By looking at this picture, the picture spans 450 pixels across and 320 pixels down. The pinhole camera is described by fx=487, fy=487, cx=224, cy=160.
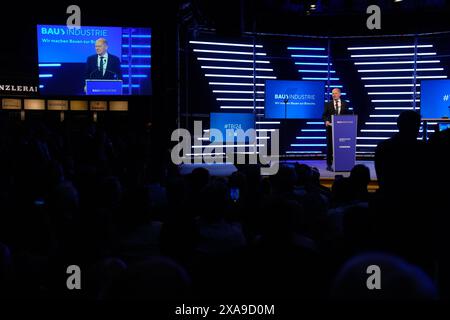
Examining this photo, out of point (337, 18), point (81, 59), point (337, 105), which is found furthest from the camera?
point (337, 18)

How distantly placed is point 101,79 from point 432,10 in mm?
7179

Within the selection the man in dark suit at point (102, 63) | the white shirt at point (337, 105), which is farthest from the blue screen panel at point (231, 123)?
the man in dark suit at point (102, 63)

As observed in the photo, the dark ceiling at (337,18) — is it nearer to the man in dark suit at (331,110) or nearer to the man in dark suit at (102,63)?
the man in dark suit at (331,110)

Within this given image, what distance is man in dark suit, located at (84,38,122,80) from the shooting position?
9.59m

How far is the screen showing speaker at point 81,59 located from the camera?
957cm

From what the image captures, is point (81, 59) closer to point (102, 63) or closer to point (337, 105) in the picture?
point (102, 63)

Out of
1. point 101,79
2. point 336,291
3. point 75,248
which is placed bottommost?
point 75,248

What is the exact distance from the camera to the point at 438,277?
2445 mm

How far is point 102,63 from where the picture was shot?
31.5 feet

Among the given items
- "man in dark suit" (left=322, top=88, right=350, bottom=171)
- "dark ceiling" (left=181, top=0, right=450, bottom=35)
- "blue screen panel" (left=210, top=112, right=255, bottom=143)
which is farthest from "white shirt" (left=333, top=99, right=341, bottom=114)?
"dark ceiling" (left=181, top=0, right=450, bottom=35)

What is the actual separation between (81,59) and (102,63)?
417 mm

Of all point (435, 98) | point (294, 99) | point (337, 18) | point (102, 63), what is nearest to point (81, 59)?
point (102, 63)
